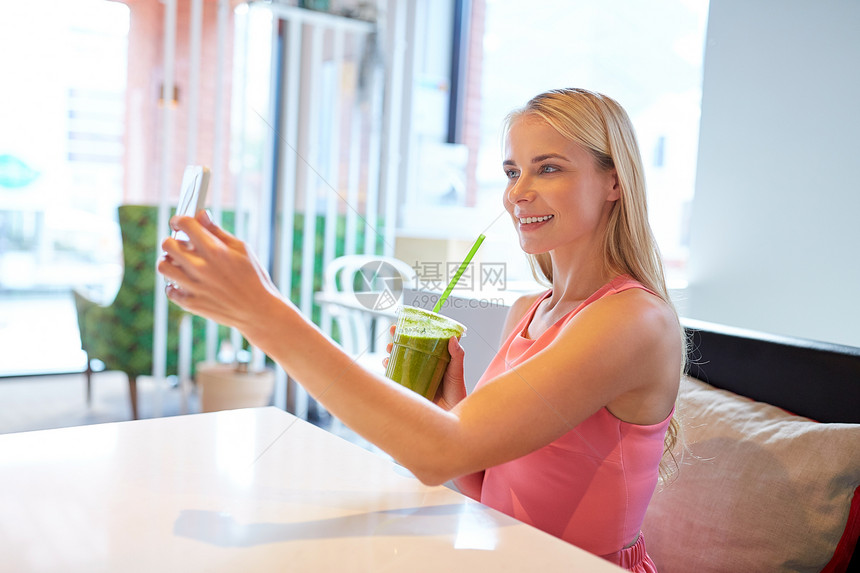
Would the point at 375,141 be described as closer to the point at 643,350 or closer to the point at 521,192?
the point at 521,192

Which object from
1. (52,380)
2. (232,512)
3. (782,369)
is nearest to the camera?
(232,512)

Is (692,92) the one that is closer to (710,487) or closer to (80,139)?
(710,487)

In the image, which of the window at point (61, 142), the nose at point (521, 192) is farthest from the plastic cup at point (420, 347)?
the window at point (61, 142)

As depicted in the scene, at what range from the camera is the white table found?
22.2 inches

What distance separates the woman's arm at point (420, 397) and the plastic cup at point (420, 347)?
8 centimetres

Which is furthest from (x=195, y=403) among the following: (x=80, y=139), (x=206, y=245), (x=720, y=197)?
(x=206, y=245)

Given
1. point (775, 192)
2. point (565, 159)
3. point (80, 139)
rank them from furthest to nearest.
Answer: point (80, 139) → point (775, 192) → point (565, 159)

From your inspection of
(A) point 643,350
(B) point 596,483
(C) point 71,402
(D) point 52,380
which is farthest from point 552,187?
(D) point 52,380

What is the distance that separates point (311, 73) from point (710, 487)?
2.81m

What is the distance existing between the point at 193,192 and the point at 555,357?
1.37 ft

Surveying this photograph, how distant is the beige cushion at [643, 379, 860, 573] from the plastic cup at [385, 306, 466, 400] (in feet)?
1.69

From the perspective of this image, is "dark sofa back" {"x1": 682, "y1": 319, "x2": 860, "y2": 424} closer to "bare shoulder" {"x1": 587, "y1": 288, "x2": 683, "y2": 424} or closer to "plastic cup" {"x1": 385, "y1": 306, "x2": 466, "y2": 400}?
"bare shoulder" {"x1": 587, "y1": 288, "x2": 683, "y2": 424}

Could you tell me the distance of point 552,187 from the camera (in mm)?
949

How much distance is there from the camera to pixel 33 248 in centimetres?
438
